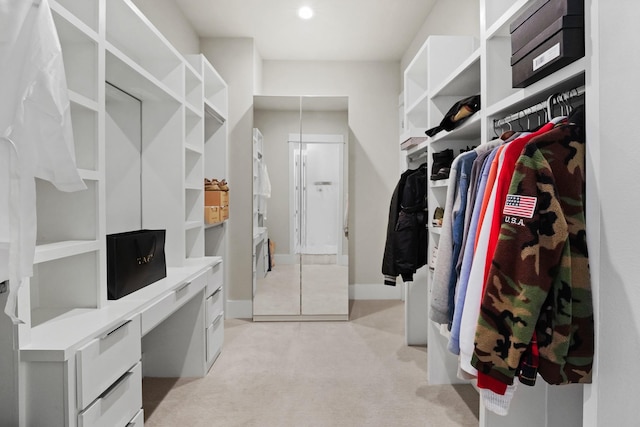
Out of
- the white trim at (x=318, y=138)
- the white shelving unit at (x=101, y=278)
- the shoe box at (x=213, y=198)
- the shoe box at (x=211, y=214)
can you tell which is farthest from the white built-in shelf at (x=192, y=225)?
the white trim at (x=318, y=138)

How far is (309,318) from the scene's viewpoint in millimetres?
3846

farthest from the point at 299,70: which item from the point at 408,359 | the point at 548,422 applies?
the point at 548,422

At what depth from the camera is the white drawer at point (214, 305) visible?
2.71m

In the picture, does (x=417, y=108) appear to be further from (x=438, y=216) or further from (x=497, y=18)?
(x=497, y=18)

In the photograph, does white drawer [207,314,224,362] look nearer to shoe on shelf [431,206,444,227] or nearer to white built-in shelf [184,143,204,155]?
white built-in shelf [184,143,204,155]

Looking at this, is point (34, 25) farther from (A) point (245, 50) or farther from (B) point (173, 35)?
(A) point (245, 50)

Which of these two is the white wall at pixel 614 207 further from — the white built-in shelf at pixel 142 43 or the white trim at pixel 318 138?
the white trim at pixel 318 138

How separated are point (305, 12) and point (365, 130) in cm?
151

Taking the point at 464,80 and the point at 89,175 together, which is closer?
the point at 89,175

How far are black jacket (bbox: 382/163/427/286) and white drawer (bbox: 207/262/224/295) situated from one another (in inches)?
50.8

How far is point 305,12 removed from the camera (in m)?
3.45

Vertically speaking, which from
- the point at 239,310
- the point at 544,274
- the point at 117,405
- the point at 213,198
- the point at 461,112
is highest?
the point at 461,112

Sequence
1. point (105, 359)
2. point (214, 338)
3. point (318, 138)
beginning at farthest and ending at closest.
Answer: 1. point (318, 138)
2. point (214, 338)
3. point (105, 359)

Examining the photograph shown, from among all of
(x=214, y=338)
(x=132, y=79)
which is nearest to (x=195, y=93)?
(x=132, y=79)
